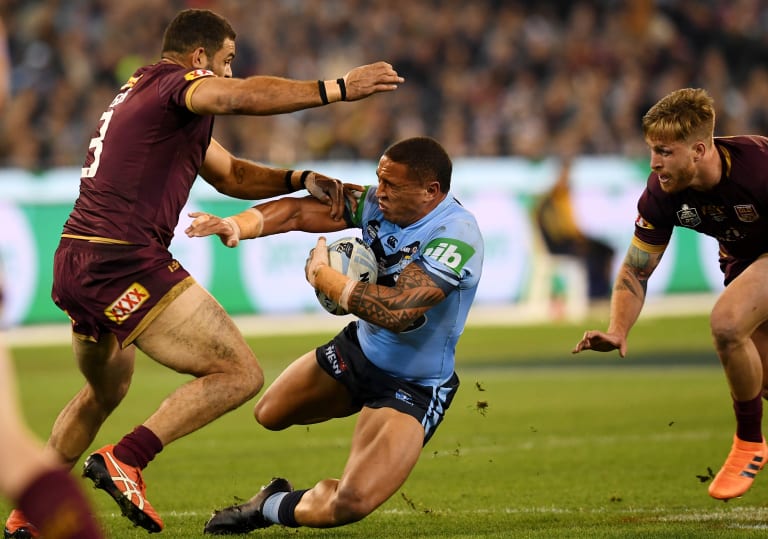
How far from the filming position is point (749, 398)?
22.9 feet

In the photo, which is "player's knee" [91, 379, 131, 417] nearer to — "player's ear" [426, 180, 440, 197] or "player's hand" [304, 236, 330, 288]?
"player's hand" [304, 236, 330, 288]

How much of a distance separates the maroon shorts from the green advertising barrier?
11.1 metres

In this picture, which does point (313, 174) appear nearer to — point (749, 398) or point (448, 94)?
point (749, 398)

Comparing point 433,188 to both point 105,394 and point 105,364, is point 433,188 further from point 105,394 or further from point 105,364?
point 105,394

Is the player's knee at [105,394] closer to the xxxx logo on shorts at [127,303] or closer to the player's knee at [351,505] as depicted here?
the xxxx logo on shorts at [127,303]

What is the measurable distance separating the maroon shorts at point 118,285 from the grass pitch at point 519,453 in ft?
4.04

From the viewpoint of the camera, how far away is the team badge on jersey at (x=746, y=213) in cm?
689

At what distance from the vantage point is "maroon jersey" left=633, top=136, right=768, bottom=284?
6859mm

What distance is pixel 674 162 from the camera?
675 cm

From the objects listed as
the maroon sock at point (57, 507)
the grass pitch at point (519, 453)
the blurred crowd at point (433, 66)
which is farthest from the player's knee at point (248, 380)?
the blurred crowd at point (433, 66)

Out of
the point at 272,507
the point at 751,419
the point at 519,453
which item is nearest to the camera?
the point at 272,507

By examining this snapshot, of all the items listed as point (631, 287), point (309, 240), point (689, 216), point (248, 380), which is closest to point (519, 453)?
point (631, 287)

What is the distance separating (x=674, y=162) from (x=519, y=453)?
351 centimetres

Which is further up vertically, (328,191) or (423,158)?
(423,158)
